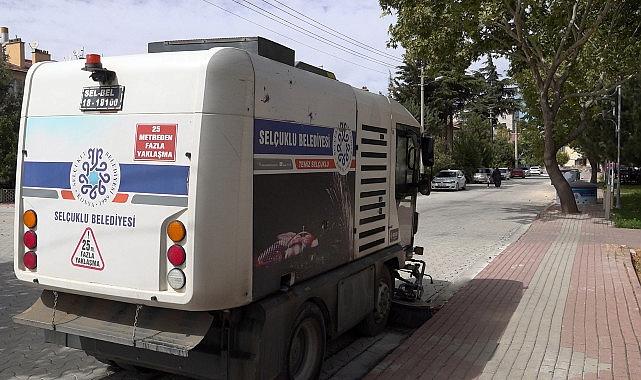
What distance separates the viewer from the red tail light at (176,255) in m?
3.63

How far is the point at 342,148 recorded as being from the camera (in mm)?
5125

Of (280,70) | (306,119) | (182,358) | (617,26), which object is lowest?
(182,358)

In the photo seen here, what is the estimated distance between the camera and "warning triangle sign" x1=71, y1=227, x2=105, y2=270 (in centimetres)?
397

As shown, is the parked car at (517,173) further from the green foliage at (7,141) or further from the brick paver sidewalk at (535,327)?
the brick paver sidewalk at (535,327)

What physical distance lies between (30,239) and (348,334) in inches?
137

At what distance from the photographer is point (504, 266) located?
10.6m

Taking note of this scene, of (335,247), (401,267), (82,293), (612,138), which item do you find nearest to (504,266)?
(401,267)

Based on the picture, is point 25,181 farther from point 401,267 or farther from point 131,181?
point 401,267

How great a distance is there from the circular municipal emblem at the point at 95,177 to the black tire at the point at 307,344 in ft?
5.62

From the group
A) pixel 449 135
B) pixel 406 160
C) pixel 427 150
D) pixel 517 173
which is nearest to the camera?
pixel 406 160

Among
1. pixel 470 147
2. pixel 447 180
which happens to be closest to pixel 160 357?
pixel 447 180

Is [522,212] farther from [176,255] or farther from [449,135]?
[449,135]

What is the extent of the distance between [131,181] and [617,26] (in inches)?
796

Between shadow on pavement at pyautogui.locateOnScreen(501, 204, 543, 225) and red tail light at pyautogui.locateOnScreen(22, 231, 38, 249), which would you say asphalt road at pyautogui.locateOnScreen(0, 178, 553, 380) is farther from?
shadow on pavement at pyautogui.locateOnScreen(501, 204, 543, 225)
